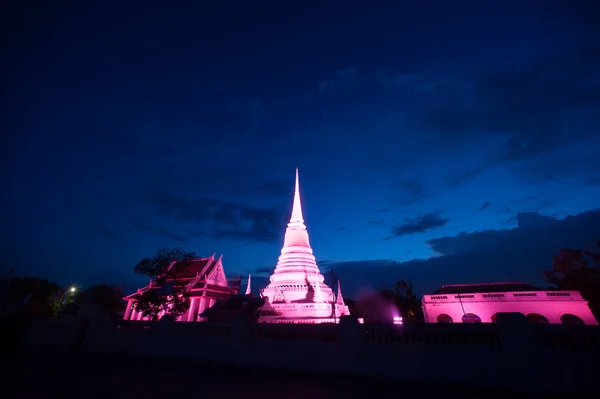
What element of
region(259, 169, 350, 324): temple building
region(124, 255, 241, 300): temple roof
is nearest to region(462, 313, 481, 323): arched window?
region(259, 169, 350, 324): temple building

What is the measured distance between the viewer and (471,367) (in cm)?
780

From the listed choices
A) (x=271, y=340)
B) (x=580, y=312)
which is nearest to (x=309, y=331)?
(x=271, y=340)

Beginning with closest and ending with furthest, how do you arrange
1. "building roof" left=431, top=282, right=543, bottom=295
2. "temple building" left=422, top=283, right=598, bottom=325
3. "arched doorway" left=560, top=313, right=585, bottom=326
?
"arched doorway" left=560, top=313, right=585, bottom=326 < "temple building" left=422, top=283, right=598, bottom=325 < "building roof" left=431, top=282, right=543, bottom=295

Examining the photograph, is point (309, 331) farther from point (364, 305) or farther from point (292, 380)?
point (364, 305)

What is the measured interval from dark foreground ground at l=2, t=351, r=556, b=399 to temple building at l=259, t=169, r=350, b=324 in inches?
621

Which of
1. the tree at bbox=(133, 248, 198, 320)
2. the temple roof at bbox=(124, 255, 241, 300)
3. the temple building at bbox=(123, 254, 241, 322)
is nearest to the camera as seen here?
the tree at bbox=(133, 248, 198, 320)

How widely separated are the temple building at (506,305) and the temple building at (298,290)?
34.4 feet

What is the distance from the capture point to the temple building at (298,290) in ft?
89.3

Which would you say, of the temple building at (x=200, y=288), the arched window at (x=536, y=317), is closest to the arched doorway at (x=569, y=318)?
the arched window at (x=536, y=317)

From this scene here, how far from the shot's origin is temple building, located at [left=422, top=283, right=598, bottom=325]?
85.6ft

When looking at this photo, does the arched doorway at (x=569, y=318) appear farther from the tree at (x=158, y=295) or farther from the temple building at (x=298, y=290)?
the tree at (x=158, y=295)

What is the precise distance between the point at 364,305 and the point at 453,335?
36.9 meters

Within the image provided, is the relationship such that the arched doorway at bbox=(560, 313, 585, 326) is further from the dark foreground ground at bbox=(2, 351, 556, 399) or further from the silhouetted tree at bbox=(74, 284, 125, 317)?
the silhouetted tree at bbox=(74, 284, 125, 317)

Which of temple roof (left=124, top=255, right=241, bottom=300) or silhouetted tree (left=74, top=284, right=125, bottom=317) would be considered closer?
temple roof (left=124, top=255, right=241, bottom=300)
